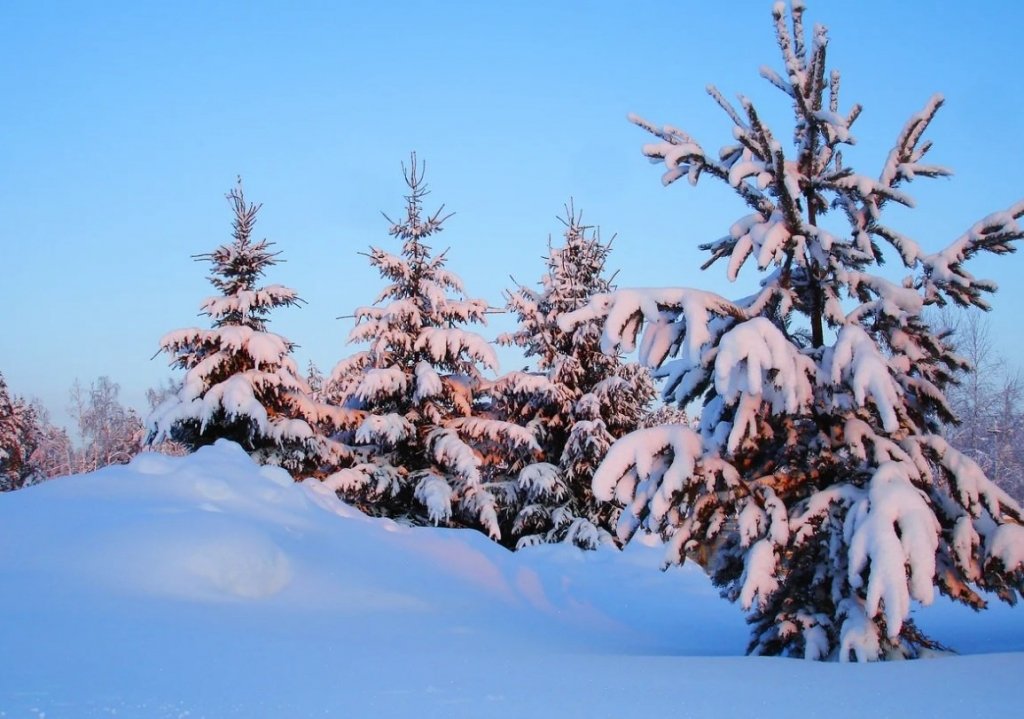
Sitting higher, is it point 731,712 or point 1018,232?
point 1018,232

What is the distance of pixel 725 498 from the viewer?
6473mm

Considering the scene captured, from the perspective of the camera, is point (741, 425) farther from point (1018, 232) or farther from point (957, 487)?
point (1018, 232)

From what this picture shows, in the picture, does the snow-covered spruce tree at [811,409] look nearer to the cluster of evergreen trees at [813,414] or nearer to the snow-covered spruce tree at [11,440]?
the cluster of evergreen trees at [813,414]

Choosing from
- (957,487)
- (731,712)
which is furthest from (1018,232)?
(731,712)

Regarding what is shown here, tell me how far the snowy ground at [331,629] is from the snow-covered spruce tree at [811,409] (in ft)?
2.94

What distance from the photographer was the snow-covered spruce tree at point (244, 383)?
15.6m

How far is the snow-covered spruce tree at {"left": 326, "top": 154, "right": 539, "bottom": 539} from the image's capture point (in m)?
17.0

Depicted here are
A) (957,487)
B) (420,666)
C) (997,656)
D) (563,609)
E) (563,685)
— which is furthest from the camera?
(563,609)

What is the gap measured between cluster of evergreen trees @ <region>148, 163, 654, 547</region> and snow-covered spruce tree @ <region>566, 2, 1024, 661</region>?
10.2 meters

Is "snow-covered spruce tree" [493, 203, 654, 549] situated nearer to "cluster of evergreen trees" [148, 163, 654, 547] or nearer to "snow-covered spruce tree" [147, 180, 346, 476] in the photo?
"cluster of evergreen trees" [148, 163, 654, 547]

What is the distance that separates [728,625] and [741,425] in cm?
521

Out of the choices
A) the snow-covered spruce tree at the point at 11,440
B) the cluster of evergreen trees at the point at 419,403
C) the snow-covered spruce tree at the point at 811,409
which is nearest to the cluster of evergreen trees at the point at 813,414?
the snow-covered spruce tree at the point at 811,409

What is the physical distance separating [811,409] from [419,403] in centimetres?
1222

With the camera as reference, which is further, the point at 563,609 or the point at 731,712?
the point at 563,609
